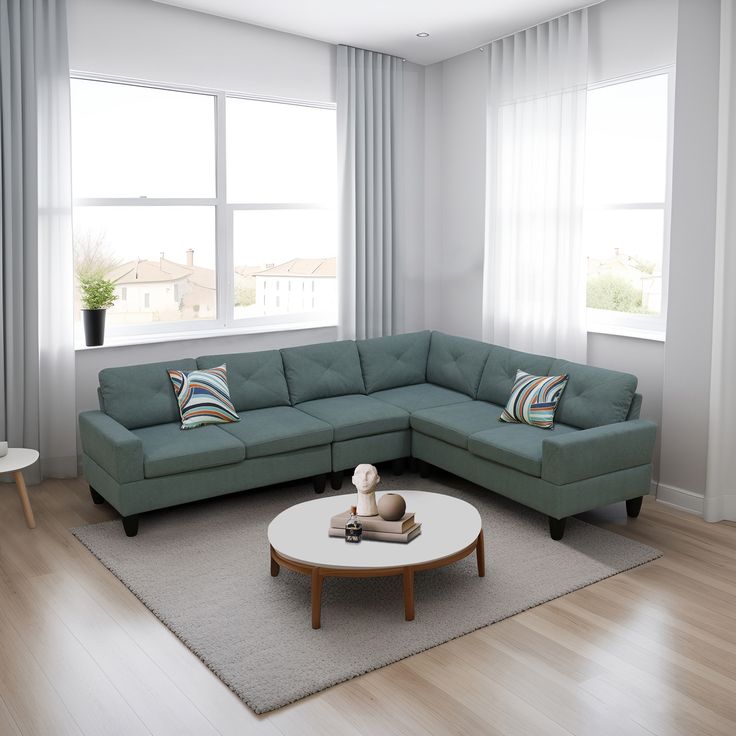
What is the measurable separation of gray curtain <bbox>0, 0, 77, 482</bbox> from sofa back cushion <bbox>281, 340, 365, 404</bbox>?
138 cm

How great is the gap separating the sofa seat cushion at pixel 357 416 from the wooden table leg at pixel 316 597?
5.44 ft

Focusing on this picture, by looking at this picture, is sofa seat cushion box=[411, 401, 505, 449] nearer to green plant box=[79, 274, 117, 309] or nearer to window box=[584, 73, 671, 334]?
window box=[584, 73, 671, 334]

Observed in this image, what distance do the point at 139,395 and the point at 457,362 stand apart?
216cm

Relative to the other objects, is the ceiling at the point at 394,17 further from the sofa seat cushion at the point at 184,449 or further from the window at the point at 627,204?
the sofa seat cushion at the point at 184,449

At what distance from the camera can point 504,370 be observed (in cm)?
534

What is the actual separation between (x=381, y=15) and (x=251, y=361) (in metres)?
2.35

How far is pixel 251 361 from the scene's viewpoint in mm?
5285

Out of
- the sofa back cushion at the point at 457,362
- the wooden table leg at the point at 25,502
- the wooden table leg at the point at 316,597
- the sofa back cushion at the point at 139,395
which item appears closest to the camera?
the wooden table leg at the point at 316,597

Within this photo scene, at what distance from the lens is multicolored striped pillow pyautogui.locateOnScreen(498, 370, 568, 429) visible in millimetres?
4773

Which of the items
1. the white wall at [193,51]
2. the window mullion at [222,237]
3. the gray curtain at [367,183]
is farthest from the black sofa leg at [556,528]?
the white wall at [193,51]

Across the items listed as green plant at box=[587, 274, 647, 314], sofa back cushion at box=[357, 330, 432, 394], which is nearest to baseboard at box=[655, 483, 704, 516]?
green plant at box=[587, 274, 647, 314]

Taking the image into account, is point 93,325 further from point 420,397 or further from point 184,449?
point 420,397

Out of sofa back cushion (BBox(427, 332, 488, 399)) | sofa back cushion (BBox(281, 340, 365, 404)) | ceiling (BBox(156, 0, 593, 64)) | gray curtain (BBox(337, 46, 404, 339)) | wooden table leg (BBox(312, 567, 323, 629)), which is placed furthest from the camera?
gray curtain (BBox(337, 46, 404, 339))

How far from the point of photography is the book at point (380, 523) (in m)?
3.51
